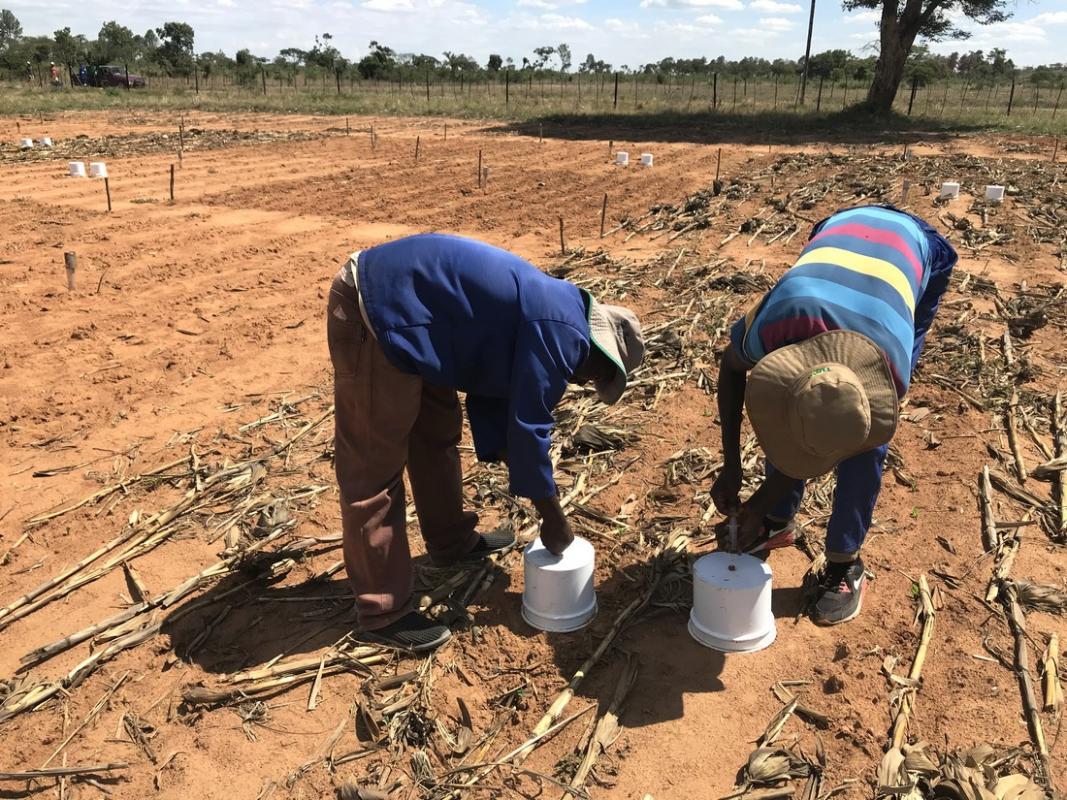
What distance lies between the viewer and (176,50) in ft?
203

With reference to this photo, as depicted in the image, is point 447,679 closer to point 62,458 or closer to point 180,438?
point 180,438

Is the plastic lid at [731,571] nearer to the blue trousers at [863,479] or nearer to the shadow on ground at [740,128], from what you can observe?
the blue trousers at [863,479]

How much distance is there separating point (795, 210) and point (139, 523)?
908 cm

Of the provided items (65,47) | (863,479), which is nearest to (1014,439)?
(863,479)

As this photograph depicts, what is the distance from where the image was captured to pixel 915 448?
4.55 meters

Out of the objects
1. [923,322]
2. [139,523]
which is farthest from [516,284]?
[139,523]

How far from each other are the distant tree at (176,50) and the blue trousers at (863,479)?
52.8 m

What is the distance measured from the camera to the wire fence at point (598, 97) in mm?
28523

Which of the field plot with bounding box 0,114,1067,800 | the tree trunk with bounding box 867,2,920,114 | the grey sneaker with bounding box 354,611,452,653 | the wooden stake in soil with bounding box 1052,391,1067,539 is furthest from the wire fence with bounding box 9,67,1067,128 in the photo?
the grey sneaker with bounding box 354,611,452,653

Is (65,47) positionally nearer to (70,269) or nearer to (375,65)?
(375,65)

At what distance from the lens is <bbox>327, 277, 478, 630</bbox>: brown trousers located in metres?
2.68

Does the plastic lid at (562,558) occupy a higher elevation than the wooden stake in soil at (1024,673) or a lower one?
higher

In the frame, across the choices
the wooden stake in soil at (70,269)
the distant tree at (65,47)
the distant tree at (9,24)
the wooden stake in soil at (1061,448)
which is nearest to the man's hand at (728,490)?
the wooden stake in soil at (1061,448)

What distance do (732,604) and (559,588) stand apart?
0.62m
